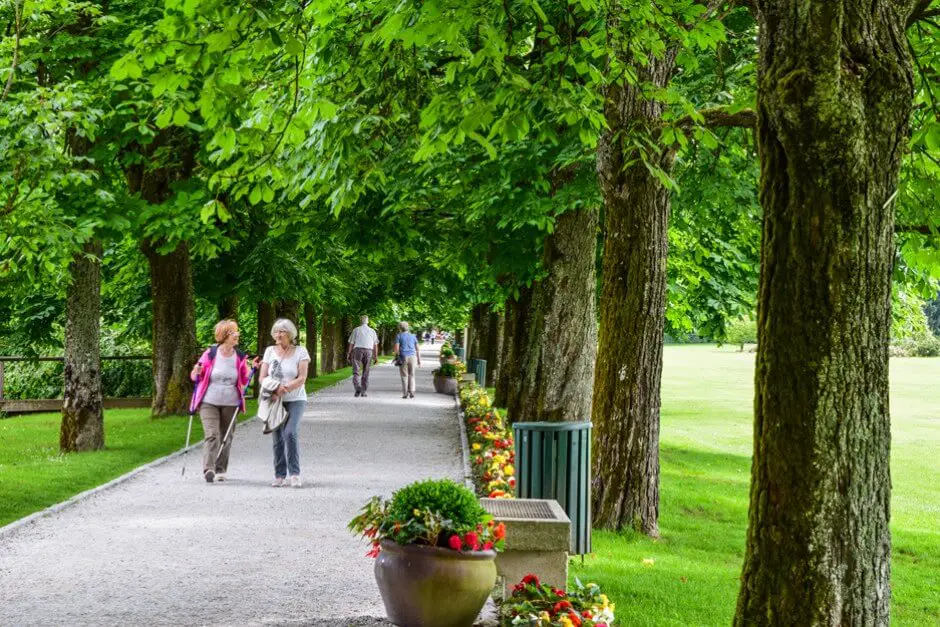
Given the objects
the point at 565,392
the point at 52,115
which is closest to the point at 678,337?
the point at 565,392

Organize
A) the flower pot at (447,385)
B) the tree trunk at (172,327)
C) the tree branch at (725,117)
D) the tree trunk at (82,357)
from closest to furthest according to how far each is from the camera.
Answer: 1. the tree branch at (725,117)
2. the tree trunk at (82,357)
3. the tree trunk at (172,327)
4. the flower pot at (447,385)

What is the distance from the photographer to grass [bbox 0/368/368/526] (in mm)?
12016

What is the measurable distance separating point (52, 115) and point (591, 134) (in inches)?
236

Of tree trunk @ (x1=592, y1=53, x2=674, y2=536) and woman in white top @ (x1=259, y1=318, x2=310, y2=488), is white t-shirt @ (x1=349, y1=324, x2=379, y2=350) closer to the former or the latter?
woman in white top @ (x1=259, y1=318, x2=310, y2=488)

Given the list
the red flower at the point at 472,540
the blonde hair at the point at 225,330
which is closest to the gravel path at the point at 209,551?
the red flower at the point at 472,540

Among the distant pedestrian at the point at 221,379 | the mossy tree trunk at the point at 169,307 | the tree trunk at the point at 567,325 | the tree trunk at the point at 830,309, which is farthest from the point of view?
the mossy tree trunk at the point at 169,307

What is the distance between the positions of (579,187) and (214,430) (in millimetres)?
5315

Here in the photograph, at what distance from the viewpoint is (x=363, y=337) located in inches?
1123

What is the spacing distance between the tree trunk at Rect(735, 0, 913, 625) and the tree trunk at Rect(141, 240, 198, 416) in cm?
1743

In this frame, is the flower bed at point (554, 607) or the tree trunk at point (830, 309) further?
the flower bed at point (554, 607)

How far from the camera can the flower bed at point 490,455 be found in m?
10.5

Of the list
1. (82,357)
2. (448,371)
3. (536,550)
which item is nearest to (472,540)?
(536,550)

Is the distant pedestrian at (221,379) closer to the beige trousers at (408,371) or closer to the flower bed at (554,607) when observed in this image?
the flower bed at (554,607)

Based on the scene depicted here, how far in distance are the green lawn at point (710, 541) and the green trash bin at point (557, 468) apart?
33cm
